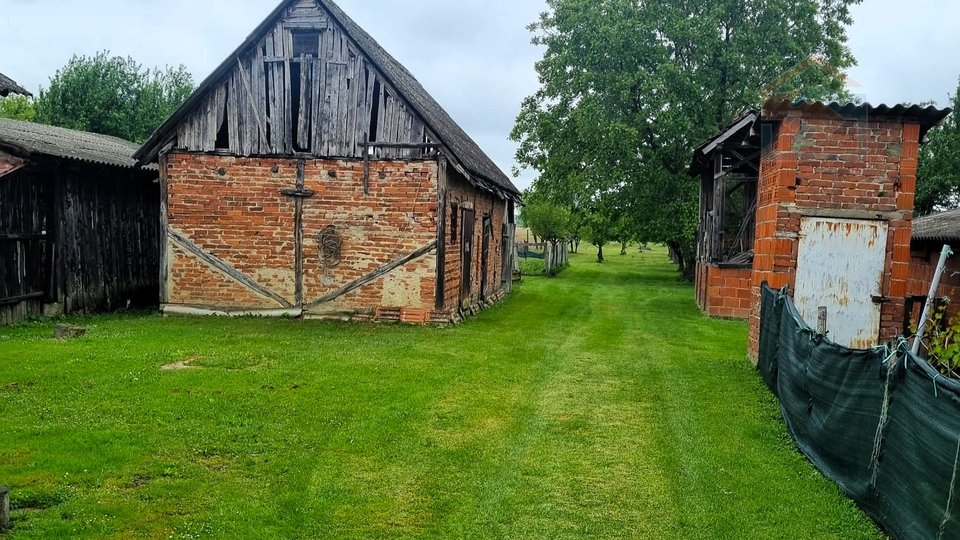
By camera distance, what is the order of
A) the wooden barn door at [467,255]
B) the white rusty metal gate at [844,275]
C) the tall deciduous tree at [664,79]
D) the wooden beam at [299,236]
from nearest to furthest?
the white rusty metal gate at [844,275] → the wooden beam at [299,236] → the wooden barn door at [467,255] → the tall deciduous tree at [664,79]

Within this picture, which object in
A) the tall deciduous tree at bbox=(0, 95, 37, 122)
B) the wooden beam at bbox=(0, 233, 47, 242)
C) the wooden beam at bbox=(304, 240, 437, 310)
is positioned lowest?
the wooden beam at bbox=(304, 240, 437, 310)

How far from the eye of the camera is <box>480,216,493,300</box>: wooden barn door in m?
19.0

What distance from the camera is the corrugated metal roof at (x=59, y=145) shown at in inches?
512

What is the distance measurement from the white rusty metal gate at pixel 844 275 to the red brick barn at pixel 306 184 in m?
6.93

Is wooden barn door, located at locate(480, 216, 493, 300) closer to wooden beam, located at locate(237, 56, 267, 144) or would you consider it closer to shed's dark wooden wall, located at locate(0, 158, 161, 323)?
wooden beam, located at locate(237, 56, 267, 144)

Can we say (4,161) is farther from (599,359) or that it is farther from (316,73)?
(599,359)

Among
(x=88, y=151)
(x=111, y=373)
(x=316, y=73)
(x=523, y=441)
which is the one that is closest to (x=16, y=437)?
(x=111, y=373)

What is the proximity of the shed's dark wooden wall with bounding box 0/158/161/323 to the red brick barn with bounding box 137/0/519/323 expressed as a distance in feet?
5.04

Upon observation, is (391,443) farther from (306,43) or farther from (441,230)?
(306,43)

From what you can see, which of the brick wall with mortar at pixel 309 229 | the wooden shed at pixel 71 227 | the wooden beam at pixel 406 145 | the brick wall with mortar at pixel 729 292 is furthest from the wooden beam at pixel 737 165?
the wooden shed at pixel 71 227

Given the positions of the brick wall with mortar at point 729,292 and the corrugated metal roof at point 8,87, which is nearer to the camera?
the corrugated metal roof at point 8,87

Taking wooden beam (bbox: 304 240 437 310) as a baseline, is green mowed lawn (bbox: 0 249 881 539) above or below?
below

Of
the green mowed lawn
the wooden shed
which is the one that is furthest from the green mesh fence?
the wooden shed

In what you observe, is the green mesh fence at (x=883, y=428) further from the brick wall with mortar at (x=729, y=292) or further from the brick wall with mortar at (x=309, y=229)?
the brick wall with mortar at (x=729, y=292)
